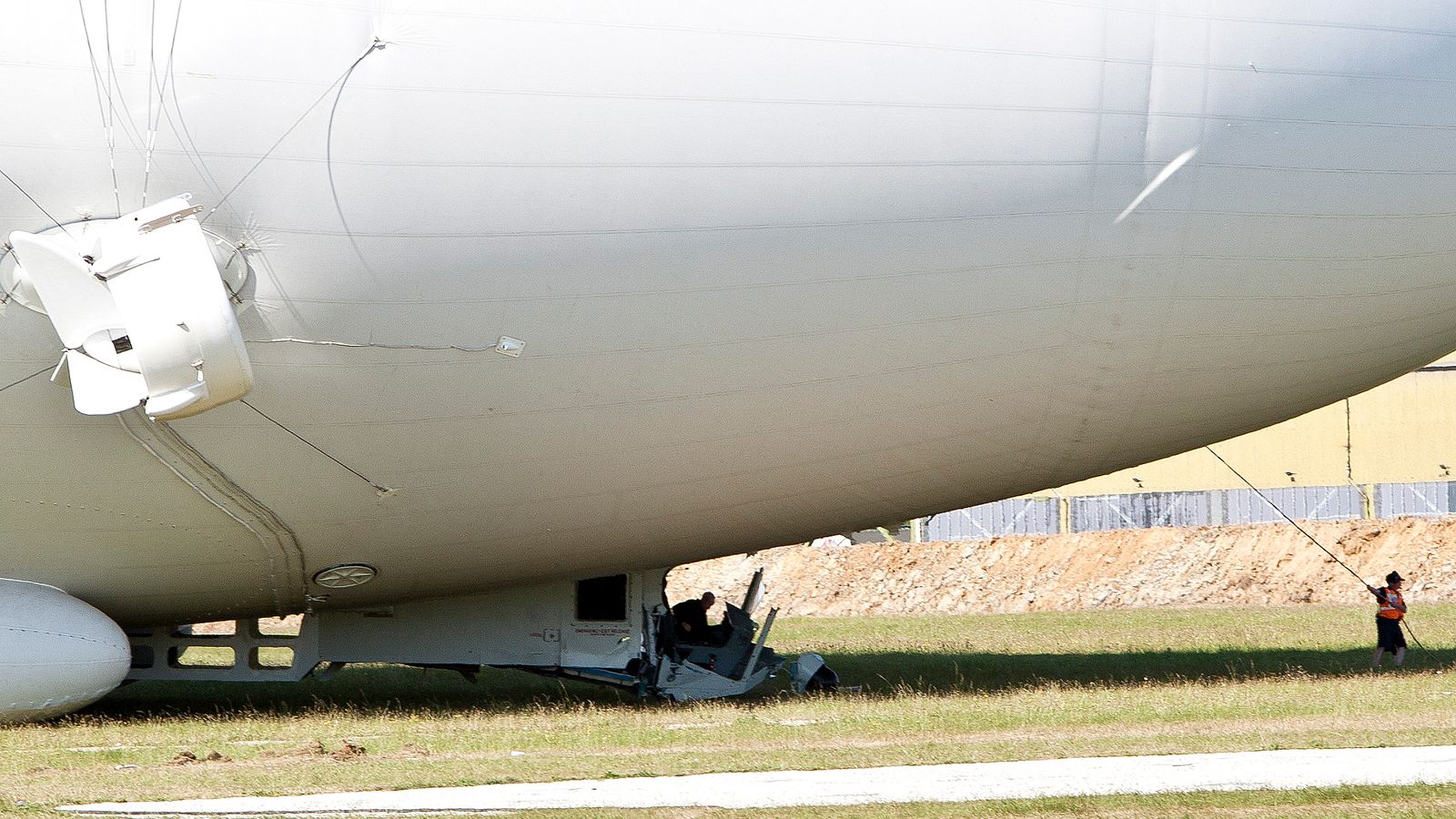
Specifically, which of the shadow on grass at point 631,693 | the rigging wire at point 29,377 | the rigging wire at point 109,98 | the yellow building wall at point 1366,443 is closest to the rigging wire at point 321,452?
the rigging wire at point 29,377

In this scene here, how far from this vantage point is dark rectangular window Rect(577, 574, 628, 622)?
16516 millimetres

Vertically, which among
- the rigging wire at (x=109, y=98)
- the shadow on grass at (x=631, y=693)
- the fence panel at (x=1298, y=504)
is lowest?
the shadow on grass at (x=631, y=693)

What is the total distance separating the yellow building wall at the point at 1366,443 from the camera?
50.5 m

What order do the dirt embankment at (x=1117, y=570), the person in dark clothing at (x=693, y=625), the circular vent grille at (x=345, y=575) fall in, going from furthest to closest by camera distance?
the dirt embankment at (x=1117, y=570), the person in dark clothing at (x=693, y=625), the circular vent grille at (x=345, y=575)

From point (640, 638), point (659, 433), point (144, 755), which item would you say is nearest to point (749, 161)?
point (659, 433)

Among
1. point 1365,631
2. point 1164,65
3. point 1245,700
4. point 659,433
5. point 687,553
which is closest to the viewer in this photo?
point 1164,65

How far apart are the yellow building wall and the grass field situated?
2998 cm

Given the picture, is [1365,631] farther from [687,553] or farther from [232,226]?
[232,226]

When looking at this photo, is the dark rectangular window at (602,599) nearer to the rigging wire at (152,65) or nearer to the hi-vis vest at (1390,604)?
the rigging wire at (152,65)

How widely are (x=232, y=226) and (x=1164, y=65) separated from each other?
7.69 meters

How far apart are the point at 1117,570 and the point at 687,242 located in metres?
32.4

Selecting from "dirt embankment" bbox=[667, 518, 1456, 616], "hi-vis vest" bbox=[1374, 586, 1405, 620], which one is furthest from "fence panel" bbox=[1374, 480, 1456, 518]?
"hi-vis vest" bbox=[1374, 586, 1405, 620]

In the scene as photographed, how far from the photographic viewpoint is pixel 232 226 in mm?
12141

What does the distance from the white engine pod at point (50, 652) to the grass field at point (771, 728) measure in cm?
35
